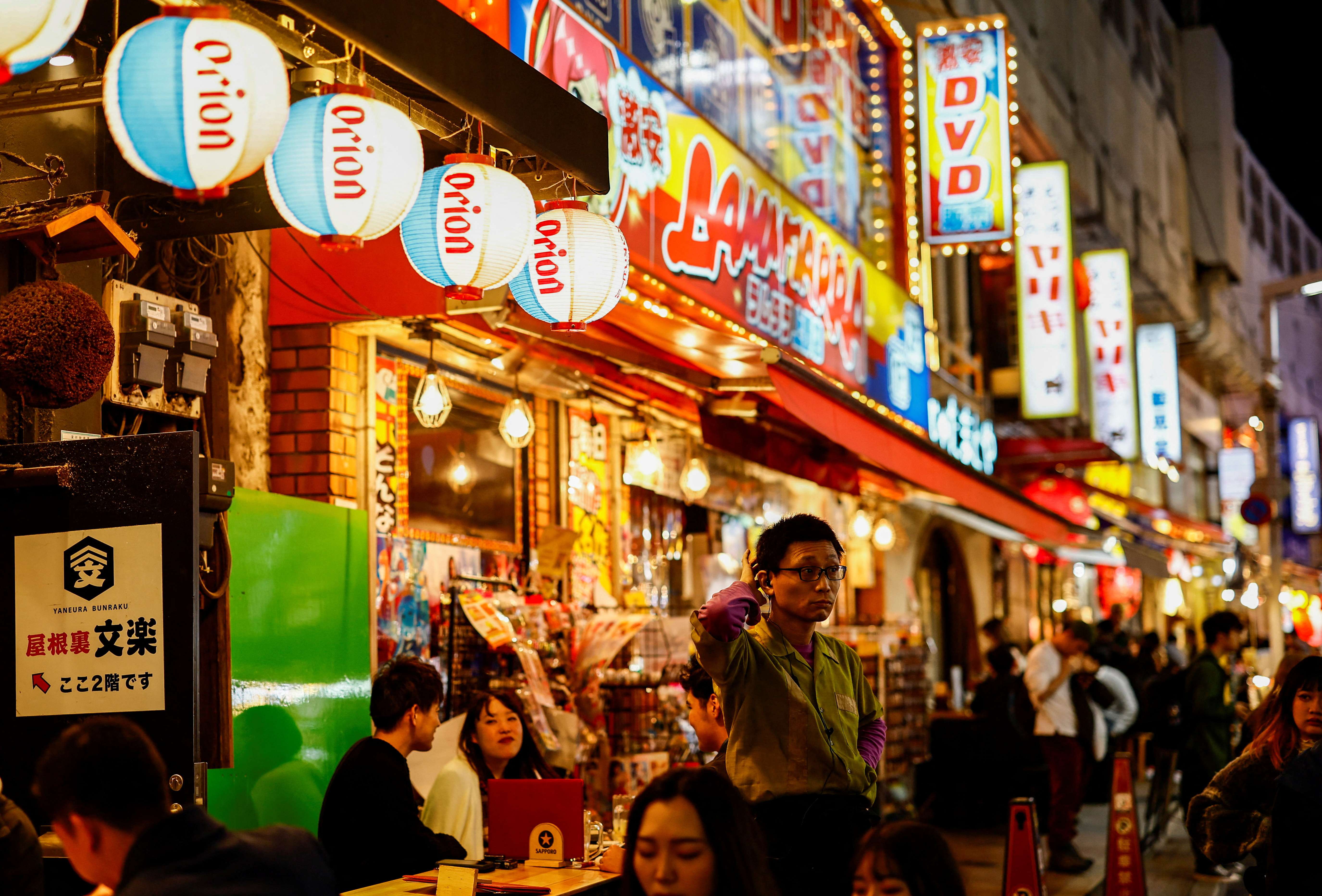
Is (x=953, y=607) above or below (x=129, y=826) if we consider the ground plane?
below

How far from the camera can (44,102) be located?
5.18 metres

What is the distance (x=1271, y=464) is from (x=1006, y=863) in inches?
572

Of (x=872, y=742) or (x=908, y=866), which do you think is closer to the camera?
(x=908, y=866)

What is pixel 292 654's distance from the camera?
22.1 feet

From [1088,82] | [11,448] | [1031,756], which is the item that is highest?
[1088,82]

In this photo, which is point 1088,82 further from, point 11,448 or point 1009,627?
point 11,448

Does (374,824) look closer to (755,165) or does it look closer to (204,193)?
(204,193)

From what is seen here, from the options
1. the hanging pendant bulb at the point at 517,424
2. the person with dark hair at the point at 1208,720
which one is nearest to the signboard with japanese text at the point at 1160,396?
the person with dark hair at the point at 1208,720

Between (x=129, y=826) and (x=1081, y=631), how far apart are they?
34.9 feet

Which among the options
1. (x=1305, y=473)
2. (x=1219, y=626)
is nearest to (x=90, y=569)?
(x=1219, y=626)

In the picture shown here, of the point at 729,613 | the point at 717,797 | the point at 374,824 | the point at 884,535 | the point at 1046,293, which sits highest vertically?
the point at 1046,293

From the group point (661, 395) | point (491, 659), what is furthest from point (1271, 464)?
point (491, 659)

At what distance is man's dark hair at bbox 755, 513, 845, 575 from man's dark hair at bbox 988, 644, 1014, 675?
9517 mm

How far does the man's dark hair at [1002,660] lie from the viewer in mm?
14086
